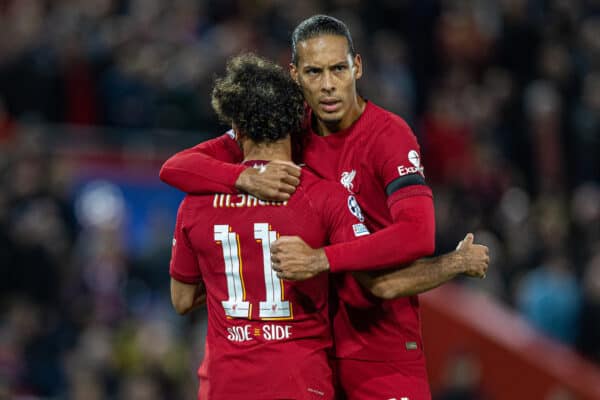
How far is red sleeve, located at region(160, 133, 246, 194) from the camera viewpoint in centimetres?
441

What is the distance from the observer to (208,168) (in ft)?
14.8

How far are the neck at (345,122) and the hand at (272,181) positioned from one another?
0.47m

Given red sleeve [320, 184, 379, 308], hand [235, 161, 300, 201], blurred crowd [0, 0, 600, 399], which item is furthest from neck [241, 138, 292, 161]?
blurred crowd [0, 0, 600, 399]

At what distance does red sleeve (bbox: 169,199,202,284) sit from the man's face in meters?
0.69

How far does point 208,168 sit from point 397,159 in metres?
0.75

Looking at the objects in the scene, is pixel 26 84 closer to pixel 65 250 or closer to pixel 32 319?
pixel 65 250

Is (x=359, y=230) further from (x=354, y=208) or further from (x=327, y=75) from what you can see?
(x=327, y=75)

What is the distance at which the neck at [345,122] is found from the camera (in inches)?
186

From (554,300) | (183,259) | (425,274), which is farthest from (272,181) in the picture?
(554,300)

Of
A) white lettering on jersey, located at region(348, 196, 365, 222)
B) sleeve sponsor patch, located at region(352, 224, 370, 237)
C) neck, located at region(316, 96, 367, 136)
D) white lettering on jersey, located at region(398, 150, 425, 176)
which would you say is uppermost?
neck, located at region(316, 96, 367, 136)

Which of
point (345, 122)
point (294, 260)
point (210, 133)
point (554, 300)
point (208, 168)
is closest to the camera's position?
point (294, 260)

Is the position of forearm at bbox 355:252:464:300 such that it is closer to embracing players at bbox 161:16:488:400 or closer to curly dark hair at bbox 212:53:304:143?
embracing players at bbox 161:16:488:400

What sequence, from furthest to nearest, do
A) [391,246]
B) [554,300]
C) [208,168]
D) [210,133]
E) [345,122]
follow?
[210,133]
[554,300]
[345,122]
[208,168]
[391,246]

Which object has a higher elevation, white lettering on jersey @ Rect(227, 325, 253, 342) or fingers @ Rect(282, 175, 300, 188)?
fingers @ Rect(282, 175, 300, 188)
